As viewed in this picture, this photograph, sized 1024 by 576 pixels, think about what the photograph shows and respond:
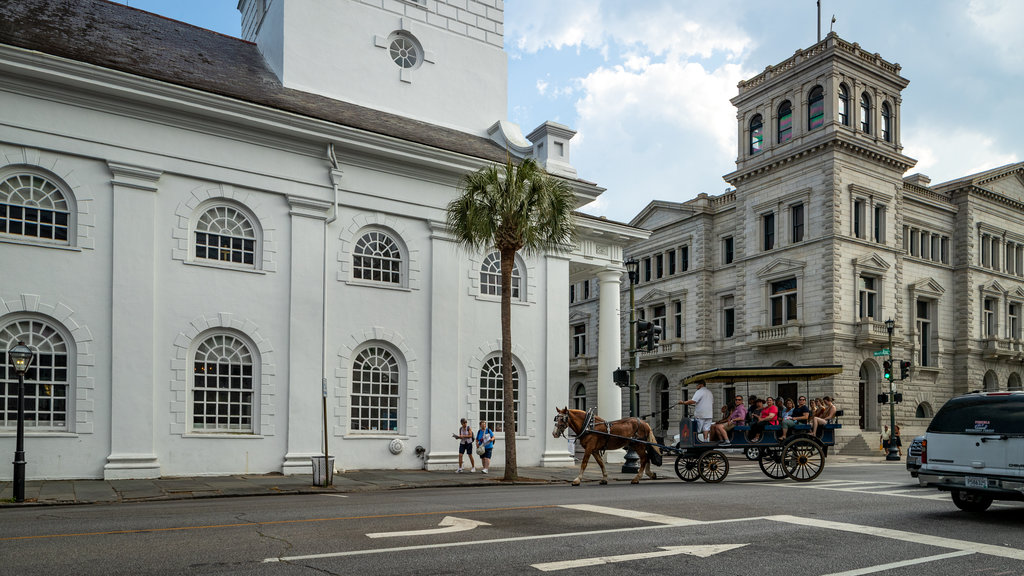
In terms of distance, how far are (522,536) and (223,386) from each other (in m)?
12.9

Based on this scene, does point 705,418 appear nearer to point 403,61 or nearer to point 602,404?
point 602,404

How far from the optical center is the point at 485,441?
2158 centimetres

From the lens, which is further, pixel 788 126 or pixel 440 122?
pixel 788 126

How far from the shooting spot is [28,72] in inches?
676

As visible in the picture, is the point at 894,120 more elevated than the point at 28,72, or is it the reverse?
the point at 894,120

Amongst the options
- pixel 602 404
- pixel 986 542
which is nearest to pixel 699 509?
pixel 986 542

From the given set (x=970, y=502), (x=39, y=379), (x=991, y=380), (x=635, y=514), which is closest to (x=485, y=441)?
(x=39, y=379)

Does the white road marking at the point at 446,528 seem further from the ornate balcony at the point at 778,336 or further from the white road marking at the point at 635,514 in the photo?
the ornate balcony at the point at 778,336

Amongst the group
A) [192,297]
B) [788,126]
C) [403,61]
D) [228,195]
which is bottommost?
[192,297]

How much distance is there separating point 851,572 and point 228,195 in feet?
55.4

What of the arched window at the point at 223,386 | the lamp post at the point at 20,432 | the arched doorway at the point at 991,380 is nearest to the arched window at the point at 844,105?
the arched doorway at the point at 991,380

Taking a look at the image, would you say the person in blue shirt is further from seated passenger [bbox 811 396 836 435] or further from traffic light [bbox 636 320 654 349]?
seated passenger [bbox 811 396 836 435]

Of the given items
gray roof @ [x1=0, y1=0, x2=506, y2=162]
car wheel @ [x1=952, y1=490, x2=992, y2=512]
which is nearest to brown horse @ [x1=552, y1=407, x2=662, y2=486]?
car wheel @ [x1=952, y1=490, x2=992, y2=512]

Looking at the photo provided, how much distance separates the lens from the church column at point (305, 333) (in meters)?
20.3
